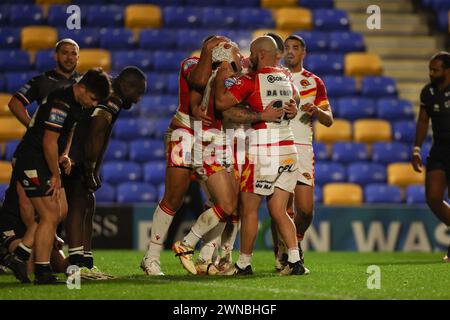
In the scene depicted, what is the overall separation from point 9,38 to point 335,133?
601 cm

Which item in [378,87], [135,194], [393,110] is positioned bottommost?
[135,194]

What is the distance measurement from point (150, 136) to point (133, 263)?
18.9 feet

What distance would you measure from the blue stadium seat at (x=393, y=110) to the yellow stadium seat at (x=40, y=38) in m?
5.79

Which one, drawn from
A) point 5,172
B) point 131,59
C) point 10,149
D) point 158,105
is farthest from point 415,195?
point 10,149

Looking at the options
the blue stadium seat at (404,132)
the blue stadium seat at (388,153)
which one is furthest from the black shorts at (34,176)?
the blue stadium seat at (404,132)

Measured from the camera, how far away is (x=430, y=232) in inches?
524

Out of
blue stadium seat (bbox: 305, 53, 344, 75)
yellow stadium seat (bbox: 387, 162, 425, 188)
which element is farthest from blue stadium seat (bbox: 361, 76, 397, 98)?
yellow stadium seat (bbox: 387, 162, 425, 188)

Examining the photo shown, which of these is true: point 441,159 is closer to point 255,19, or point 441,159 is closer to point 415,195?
point 415,195

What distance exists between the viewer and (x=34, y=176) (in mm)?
7090

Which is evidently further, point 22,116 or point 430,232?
point 430,232

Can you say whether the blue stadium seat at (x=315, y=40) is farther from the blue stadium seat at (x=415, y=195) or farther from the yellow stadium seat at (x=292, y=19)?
the blue stadium seat at (x=415, y=195)

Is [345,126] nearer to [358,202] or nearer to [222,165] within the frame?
[358,202]

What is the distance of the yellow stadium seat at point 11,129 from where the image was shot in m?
15.4
